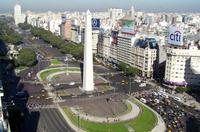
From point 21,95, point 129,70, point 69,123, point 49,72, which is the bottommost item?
point 69,123

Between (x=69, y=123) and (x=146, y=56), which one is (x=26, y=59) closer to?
(x=146, y=56)

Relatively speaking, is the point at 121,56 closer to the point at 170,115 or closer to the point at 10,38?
the point at 170,115

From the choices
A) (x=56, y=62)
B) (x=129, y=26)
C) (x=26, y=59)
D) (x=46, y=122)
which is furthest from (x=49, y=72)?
(x=46, y=122)

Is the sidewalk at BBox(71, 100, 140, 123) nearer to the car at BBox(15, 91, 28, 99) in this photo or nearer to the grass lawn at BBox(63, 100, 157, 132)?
the grass lawn at BBox(63, 100, 157, 132)

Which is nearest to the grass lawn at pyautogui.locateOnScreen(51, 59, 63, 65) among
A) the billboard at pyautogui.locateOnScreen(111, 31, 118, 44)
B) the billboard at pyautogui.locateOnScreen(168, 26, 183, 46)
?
the billboard at pyautogui.locateOnScreen(111, 31, 118, 44)

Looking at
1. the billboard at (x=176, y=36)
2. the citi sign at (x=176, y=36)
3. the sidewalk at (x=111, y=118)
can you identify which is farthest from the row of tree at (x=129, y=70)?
the sidewalk at (x=111, y=118)

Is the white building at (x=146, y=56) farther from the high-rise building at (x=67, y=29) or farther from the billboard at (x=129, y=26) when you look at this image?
the high-rise building at (x=67, y=29)

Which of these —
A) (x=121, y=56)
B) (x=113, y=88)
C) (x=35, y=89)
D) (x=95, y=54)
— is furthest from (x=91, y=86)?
(x=95, y=54)
